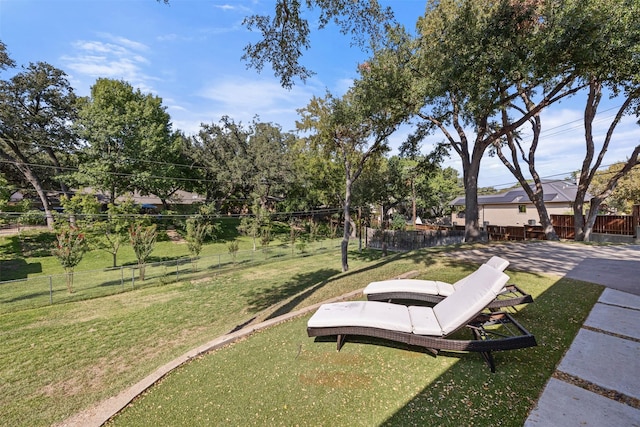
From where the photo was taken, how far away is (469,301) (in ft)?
11.1

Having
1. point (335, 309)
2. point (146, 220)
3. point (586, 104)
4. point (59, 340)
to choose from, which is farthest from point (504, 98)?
point (146, 220)

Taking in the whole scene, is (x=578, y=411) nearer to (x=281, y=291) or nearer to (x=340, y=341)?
(x=340, y=341)

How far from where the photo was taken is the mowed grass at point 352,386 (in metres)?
Result: 2.46

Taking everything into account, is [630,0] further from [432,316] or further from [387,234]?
[387,234]

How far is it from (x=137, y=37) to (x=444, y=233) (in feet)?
56.8

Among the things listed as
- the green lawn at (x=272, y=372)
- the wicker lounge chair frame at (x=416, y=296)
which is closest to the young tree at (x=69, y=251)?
the green lawn at (x=272, y=372)

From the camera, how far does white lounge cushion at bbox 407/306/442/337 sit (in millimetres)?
3244

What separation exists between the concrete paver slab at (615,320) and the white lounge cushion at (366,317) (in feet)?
8.64

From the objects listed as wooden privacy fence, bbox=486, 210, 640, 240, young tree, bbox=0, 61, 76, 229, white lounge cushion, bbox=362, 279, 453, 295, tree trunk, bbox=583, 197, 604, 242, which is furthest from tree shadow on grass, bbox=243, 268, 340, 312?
young tree, bbox=0, 61, 76, 229

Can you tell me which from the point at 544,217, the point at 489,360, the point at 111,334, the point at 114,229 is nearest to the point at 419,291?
the point at 489,360

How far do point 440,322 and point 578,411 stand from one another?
1350 mm

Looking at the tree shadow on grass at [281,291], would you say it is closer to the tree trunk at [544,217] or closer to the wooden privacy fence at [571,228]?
the tree trunk at [544,217]

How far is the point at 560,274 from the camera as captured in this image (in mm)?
6613

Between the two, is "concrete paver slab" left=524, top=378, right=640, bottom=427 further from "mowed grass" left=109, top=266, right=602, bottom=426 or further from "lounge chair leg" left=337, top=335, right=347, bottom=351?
"lounge chair leg" left=337, top=335, right=347, bottom=351
